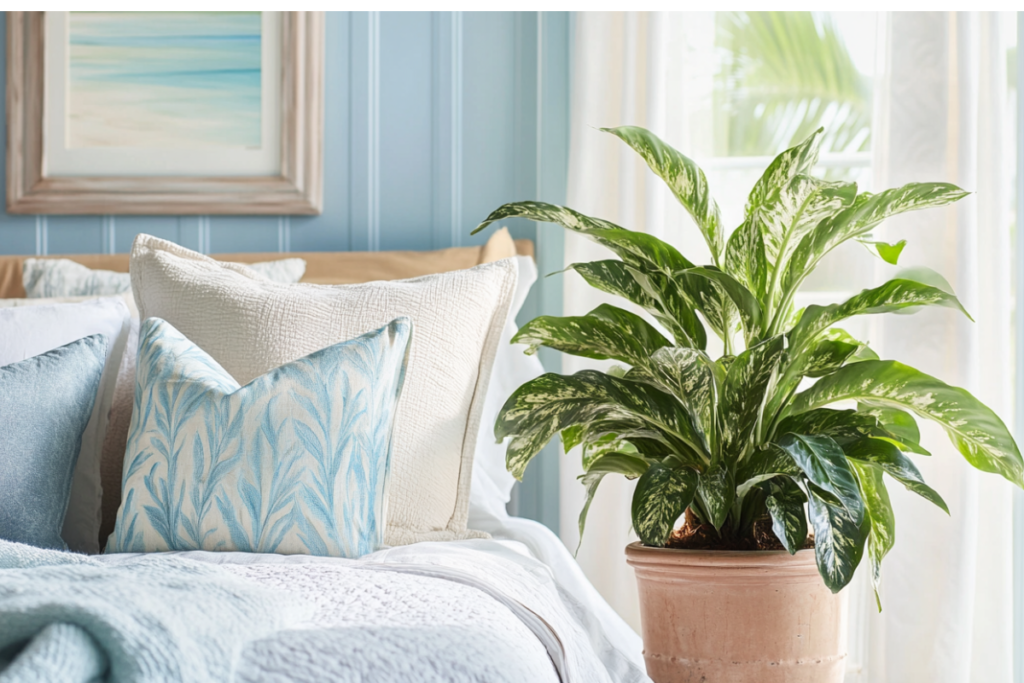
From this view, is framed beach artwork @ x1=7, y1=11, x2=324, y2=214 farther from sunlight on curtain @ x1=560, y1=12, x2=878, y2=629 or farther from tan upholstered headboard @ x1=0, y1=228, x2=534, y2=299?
sunlight on curtain @ x1=560, y1=12, x2=878, y2=629

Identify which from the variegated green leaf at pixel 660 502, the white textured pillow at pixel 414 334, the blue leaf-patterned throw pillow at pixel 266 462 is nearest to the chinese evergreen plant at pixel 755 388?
the variegated green leaf at pixel 660 502

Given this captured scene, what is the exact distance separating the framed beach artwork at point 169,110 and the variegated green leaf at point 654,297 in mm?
922

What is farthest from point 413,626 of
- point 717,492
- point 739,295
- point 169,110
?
point 169,110

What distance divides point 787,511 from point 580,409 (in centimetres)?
29

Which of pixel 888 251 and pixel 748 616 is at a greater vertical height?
pixel 888 251

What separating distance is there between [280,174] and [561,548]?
3.54ft

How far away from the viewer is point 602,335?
3.76 ft

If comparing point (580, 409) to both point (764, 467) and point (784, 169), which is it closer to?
point (764, 467)

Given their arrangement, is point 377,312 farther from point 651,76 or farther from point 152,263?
point 651,76

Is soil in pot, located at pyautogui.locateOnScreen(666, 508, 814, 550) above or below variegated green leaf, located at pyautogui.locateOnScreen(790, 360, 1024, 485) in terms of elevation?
below

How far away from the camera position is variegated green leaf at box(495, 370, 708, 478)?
1110 millimetres

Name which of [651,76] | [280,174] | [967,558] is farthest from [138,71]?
[967,558]

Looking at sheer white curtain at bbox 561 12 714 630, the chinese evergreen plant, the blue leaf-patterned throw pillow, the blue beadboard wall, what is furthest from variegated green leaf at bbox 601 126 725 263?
the blue beadboard wall

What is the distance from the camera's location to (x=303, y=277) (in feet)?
5.45
